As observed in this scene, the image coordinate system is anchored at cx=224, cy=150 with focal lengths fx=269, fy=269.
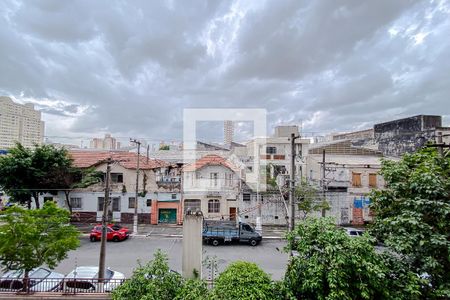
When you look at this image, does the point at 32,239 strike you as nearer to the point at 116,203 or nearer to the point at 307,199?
the point at 116,203

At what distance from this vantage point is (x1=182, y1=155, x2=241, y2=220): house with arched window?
24.0m

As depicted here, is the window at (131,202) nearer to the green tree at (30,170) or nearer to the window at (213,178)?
the green tree at (30,170)

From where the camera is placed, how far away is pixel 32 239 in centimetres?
902

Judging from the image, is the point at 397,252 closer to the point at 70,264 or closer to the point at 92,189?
the point at 70,264

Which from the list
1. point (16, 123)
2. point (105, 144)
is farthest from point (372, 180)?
point (105, 144)

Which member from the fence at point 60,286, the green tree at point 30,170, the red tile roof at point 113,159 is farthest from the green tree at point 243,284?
the green tree at point 30,170

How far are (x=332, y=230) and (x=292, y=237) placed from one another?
0.87 m

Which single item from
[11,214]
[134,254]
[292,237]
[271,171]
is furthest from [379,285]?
[271,171]

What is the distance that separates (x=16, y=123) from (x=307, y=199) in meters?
29.7

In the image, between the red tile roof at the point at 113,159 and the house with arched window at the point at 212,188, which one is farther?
the house with arched window at the point at 212,188

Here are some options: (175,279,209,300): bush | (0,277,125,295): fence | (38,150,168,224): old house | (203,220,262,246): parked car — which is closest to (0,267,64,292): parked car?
(0,277,125,295): fence

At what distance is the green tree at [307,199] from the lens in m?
20.7

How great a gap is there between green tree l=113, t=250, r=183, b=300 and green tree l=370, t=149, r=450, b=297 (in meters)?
4.76

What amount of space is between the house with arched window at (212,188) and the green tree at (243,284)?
58.7 ft
